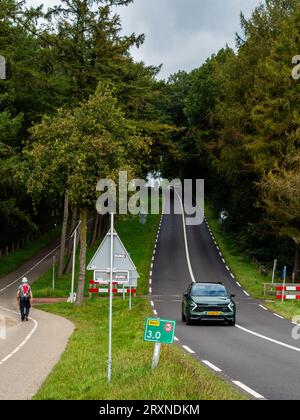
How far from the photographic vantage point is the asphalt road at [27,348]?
41.7 ft

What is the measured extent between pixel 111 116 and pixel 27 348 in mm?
16458

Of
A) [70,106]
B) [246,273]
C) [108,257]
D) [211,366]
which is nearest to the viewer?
[108,257]

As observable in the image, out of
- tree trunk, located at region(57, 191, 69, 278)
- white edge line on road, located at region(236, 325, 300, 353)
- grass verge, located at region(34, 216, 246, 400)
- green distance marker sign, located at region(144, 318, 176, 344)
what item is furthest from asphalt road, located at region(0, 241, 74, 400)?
tree trunk, located at region(57, 191, 69, 278)

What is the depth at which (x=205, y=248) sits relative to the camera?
6203 centimetres

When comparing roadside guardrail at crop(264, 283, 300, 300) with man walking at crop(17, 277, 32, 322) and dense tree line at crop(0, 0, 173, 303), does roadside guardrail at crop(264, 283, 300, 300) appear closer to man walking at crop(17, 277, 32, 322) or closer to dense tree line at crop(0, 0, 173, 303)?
dense tree line at crop(0, 0, 173, 303)

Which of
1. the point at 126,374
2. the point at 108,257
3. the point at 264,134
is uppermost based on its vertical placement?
the point at 264,134

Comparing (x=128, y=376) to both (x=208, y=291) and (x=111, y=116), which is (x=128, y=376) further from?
(x=111, y=116)

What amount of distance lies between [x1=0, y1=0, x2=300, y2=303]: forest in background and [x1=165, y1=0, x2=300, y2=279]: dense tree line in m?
0.10

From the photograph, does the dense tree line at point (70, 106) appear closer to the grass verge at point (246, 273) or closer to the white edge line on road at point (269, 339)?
the grass verge at point (246, 273)

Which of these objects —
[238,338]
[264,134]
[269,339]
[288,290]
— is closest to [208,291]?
[238,338]

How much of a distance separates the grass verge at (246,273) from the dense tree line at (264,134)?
114 centimetres

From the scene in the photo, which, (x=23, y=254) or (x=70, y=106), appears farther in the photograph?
(x=23, y=254)

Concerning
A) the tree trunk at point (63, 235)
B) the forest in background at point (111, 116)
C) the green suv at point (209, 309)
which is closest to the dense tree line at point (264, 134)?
the forest in background at point (111, 116)

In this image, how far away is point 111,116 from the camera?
109 feet
